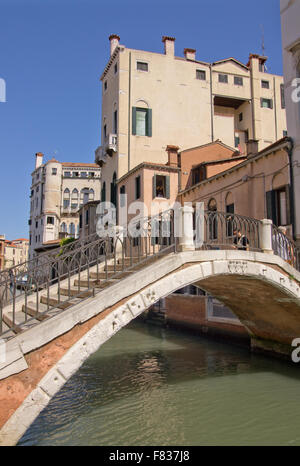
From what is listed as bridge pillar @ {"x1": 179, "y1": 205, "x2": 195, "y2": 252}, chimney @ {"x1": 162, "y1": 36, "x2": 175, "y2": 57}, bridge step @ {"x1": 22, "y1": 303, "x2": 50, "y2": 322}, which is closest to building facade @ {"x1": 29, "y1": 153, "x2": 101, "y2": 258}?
chimney @ {"x1": 162, "y1": 36, "x2": 175, "y2": 57}

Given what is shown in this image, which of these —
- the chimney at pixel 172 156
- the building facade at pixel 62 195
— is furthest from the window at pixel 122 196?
the building facade at pixel 62 195

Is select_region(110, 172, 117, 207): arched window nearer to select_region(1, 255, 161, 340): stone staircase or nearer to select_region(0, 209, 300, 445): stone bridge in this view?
select_region(0, 209, 300, 445): stone bridge

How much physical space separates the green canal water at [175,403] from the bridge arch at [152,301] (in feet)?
4.82

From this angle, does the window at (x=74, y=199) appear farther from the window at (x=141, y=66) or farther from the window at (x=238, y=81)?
the window at (x=238, y=81)

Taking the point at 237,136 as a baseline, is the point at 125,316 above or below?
below

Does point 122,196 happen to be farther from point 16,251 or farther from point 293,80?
point 16,251

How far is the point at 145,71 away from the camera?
893 inches

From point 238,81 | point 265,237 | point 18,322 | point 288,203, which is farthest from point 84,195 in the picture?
point 18,322

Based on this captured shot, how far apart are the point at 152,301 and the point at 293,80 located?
9.86 m

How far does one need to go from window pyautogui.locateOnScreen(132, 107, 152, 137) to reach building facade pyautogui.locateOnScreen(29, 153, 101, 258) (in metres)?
26.7
